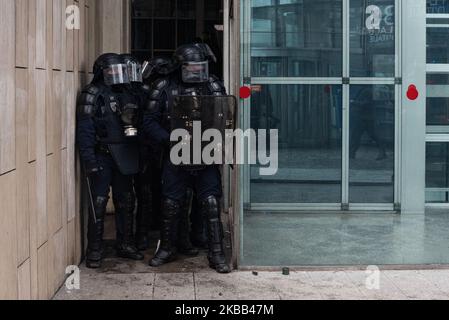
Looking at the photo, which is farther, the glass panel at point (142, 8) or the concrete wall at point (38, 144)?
the glass panel at point (142, 8)

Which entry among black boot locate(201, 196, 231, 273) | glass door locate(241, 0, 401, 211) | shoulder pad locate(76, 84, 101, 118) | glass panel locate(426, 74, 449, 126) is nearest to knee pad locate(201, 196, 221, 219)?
black boot locate(201, 196, 231, 273)

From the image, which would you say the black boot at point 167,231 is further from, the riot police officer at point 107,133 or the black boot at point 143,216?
the black boot at point 143,216

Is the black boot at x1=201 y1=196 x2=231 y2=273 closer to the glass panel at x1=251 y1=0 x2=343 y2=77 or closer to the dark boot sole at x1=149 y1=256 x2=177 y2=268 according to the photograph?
the dark boot sole at x1=149 y1=256 x2=177 y2=268

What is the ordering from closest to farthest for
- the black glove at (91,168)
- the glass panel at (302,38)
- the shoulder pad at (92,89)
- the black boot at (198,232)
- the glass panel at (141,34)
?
the black glove at (91,168), the shoulder pad at (92,89), the glass panel at (302,38), the black boot at (198,232), the glass panel at (141,34)

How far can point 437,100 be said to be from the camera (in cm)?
687

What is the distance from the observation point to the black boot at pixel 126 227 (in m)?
6.38

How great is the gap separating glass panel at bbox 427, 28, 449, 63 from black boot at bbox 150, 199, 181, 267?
110 inches

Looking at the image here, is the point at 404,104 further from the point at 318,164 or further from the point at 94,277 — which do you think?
the point at 94,277

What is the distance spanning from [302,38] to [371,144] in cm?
127

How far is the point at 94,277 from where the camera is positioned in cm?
581

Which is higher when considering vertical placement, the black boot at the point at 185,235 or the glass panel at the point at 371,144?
the glass panel at the point at 371,144

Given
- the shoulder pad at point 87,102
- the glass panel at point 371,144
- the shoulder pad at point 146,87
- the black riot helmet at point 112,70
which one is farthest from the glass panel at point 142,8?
the shoulder pad at point 87,102
